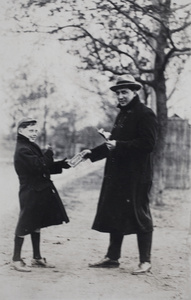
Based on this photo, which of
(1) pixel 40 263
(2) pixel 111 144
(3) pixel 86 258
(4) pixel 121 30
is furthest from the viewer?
(4) pixel 121 30

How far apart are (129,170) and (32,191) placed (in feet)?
2.25

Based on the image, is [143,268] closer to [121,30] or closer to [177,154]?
[177,154]

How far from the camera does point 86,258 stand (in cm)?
325

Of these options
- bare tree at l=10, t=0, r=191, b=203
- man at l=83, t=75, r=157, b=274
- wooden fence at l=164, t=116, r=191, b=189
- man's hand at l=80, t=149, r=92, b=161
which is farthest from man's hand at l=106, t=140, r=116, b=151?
wooden fence at l=164, t=116, r=191, b=189

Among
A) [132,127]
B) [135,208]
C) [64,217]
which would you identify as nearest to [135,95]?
[132,127]

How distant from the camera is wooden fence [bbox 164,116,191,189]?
3.63 m

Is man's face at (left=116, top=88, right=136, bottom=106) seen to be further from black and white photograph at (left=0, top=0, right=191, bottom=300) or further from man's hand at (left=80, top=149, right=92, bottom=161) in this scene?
man's hand at (left=80, top=149, right=92, bottom=161)

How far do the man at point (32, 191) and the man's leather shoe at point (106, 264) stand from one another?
0.41 meters

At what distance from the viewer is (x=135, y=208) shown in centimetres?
307

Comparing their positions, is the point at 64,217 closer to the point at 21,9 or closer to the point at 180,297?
the point at 180,297

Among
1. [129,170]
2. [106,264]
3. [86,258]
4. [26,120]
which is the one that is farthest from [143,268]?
[26,120]

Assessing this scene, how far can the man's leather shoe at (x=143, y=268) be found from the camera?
308cm

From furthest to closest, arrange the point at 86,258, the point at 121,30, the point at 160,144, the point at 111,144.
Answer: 1. the point at 160,144
2. the point at 121,30
3. the point at 86,258
4. the point at 111,144

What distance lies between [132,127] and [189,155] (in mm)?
787
